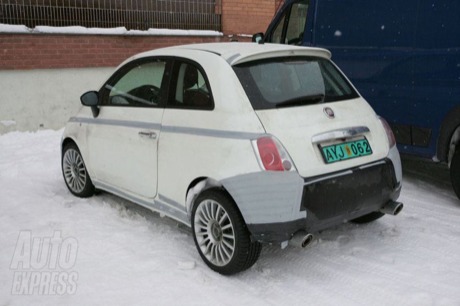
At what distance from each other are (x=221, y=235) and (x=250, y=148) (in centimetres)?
72

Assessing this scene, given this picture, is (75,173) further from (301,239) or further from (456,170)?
(456,170)

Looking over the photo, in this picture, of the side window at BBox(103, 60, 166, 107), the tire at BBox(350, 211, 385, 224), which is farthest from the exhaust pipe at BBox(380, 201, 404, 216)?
the side window at BBox(103, 60, 166, 107)

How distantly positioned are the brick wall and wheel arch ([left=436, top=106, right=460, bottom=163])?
18.5 ft

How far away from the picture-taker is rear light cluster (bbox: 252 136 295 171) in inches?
122

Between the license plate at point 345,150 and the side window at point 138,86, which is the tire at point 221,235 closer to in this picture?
the license plate at point 345,150

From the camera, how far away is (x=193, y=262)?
358 centimetres

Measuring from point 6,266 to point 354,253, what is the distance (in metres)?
2.70

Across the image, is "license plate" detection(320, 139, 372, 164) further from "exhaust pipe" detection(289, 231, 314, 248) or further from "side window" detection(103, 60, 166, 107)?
"side window" detection(103, 60, 166, 107)

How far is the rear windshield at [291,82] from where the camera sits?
11.1 ft

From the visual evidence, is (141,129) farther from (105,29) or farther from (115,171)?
(105,29)

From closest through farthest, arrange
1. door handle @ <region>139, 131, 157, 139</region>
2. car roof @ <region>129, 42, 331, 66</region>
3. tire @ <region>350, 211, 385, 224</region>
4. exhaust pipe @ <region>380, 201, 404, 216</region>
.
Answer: car roof @ <region>129, 42, 331, 66</region> < exhaust pipe @ <region>380, 201, 404, 216</region> < door handle @ <region>139, 131, 157, 139</region> < tire @ <region>350, 211, 385, 224</region>

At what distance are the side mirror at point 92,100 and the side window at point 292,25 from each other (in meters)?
3.01

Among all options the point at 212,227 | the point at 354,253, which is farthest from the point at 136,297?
the point at 354,253

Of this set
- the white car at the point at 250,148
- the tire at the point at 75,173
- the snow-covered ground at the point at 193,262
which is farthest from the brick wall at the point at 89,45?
the white car at the point at 250,148
